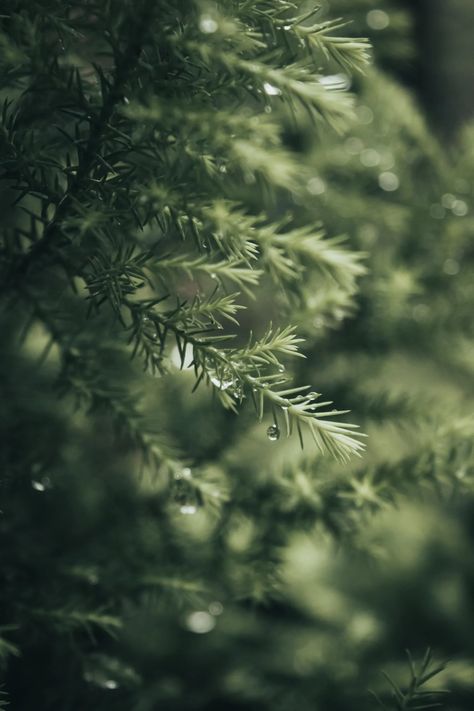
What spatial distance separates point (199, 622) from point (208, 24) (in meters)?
0.70

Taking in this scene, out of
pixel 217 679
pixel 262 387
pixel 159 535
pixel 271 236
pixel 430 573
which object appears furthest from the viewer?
pixel 430 573

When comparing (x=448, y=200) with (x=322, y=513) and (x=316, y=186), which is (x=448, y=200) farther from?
(x=322, y=513)

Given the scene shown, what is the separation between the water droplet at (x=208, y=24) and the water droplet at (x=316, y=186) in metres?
0.38

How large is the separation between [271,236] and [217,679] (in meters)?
0.62

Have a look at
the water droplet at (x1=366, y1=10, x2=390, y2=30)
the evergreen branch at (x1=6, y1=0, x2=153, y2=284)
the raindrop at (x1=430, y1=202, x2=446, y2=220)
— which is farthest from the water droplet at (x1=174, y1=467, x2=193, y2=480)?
the water droplet at (x1=366, y1=10, x2=390, y2=30)

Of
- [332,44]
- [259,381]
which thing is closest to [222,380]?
[259,381]

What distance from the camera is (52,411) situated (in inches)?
29.3

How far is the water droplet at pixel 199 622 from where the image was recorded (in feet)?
2.58

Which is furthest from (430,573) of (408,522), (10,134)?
(10,134)

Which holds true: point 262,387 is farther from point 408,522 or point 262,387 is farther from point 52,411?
point 408,522

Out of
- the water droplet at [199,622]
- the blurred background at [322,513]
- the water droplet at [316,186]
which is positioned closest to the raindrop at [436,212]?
the blurred background at [322,513]

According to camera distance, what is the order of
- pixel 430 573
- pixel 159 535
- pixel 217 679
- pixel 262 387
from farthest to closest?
1. pixel 430 573
2. pixel 217 679
3. pixel 159 535
4. pixel 262 387

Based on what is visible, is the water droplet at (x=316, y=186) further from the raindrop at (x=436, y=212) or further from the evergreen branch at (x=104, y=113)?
the evergreen branch at (x=104, y=113)

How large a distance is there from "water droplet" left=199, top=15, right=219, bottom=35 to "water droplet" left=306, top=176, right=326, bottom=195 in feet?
1.25
